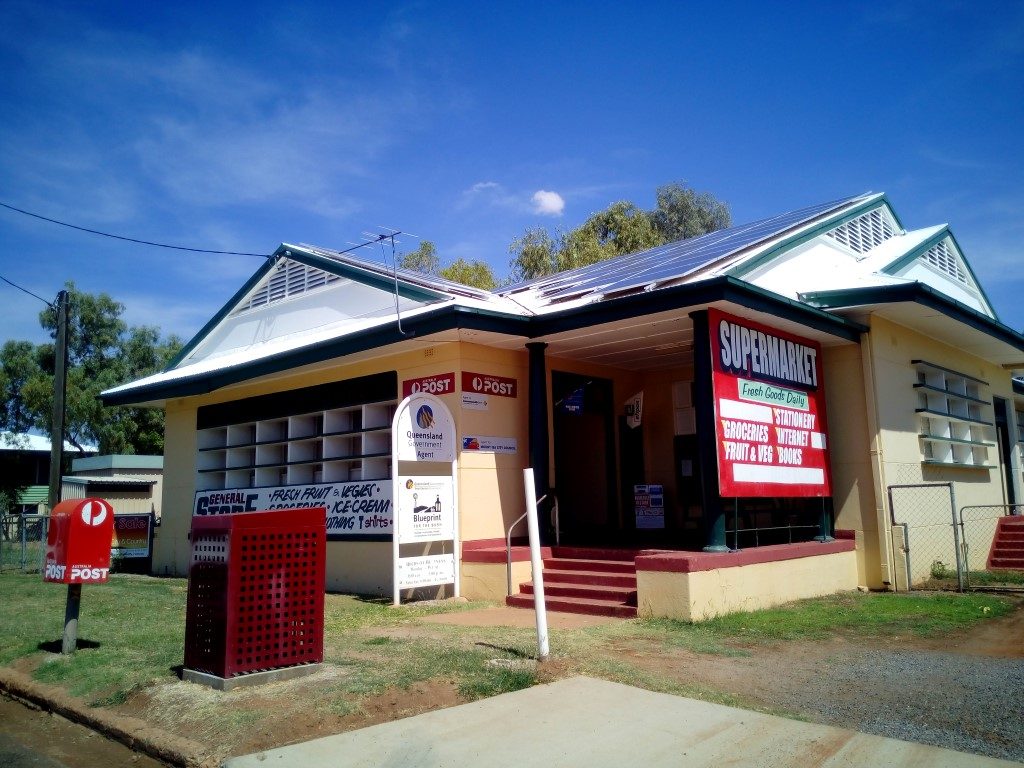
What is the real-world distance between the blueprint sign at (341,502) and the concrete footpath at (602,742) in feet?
25.3

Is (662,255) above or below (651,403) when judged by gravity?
above

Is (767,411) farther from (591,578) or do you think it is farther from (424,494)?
(424,494)

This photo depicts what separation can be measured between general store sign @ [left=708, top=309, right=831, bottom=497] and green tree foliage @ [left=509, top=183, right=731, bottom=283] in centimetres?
2439

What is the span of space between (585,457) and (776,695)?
10.1m

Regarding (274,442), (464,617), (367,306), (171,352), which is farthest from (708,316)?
(171,352)

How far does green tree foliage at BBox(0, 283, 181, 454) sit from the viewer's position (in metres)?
39.4

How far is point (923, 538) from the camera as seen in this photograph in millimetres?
13875

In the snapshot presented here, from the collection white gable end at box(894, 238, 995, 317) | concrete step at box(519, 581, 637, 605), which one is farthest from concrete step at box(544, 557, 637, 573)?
white gable end at box(894, 238, 995, 317)

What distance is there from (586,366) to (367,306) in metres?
4.09

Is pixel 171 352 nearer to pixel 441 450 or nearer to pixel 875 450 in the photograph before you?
pixel 441 450

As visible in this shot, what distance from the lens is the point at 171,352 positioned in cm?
4259

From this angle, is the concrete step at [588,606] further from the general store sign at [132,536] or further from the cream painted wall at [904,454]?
the general store sign at [132,536]

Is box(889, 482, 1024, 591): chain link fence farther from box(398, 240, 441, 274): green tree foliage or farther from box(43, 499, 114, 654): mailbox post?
box(398, 240, 441, 274): green tree foliage

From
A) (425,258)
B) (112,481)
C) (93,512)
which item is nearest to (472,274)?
(425,258)
